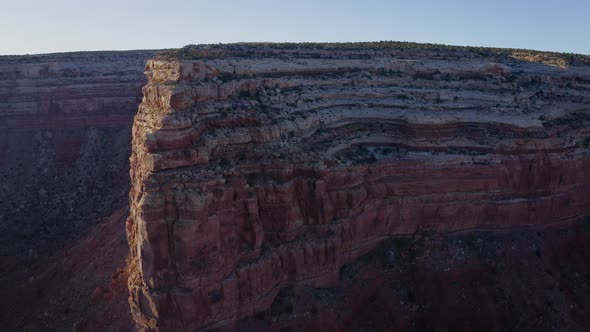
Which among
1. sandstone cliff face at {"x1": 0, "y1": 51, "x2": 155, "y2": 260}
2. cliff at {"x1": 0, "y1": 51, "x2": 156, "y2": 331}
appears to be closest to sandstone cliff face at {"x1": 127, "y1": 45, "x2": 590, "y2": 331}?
cliff at {"x1": 0, "y1": 51, "x2": 156, "y2": 331}

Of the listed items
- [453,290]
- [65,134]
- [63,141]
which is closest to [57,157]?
[63,141]

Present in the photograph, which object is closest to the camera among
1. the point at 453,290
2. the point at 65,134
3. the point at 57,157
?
the point at 453,290

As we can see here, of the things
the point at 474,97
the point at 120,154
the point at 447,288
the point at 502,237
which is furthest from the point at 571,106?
the point at 120,154

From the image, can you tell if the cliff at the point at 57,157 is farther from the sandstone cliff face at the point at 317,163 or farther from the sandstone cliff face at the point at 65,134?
the sandstone cliff face at the point at 317,163

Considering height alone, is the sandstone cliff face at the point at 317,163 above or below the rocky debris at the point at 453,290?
above

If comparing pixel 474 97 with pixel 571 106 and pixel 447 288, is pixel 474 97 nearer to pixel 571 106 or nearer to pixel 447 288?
pixel 571 106

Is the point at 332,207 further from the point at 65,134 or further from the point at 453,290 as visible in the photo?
the point at 65,134

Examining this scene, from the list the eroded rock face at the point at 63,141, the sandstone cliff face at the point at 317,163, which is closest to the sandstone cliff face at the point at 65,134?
the eroded rock face at the point at 63,141

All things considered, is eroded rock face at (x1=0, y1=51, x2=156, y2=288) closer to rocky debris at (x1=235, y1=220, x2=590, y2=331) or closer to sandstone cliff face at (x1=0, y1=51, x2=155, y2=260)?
sandstone cliff face at (x1=0, y1=51, x2=155, y2=260)
